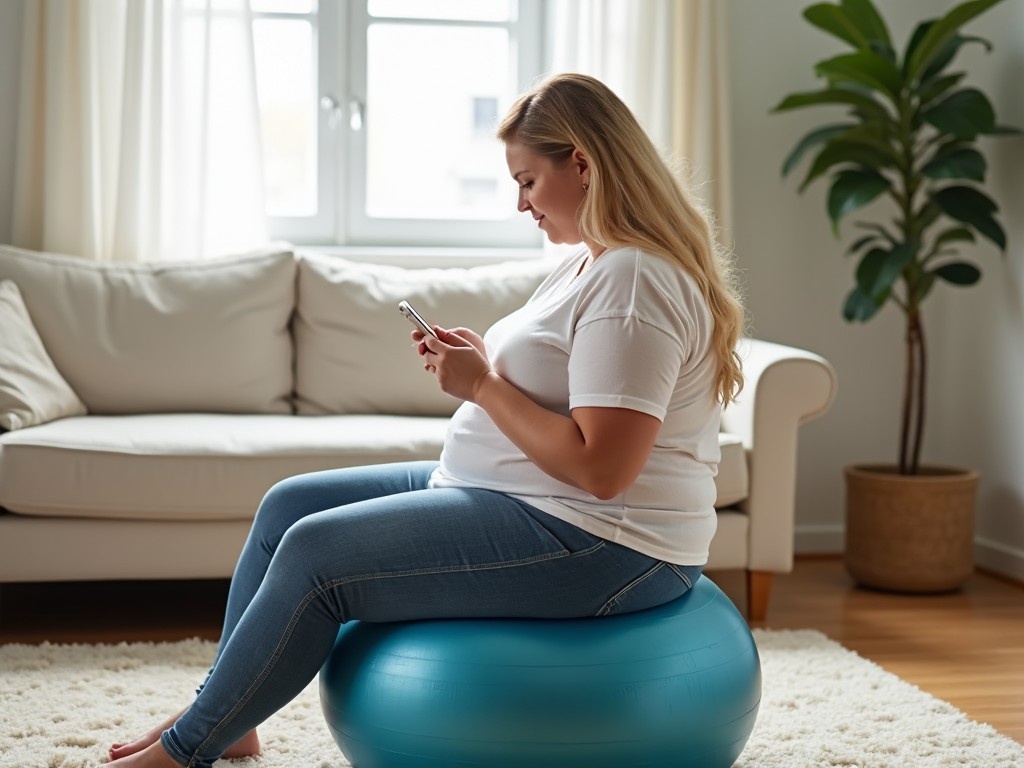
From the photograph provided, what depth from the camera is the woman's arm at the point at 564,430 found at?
163cm

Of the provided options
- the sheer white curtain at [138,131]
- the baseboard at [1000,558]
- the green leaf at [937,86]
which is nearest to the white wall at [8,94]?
the sheer white curtain at [138,131]

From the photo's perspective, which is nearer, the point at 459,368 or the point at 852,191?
the point at 459,368

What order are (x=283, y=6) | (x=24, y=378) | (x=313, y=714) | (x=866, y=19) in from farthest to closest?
(x=283, y=6)
(x=866, y=19)
(x=24, y=378)
(x=313, y=714)

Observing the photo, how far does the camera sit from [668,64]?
378cm

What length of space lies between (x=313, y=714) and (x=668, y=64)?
2.28 m

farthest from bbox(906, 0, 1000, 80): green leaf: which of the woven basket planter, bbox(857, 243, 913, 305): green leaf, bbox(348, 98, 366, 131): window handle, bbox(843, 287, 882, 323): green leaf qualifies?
bbox(348, 98, 366, 131): window handle

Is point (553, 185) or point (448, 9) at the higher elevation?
point (448, 9)

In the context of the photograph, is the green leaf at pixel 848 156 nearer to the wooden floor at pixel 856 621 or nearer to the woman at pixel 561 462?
the wooden floor at pixel 856 621

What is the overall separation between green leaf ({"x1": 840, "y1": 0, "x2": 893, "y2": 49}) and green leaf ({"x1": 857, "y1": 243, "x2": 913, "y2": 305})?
601mm

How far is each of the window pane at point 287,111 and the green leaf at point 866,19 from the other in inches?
64.2

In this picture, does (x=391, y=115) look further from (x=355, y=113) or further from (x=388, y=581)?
(x=388, y=581)

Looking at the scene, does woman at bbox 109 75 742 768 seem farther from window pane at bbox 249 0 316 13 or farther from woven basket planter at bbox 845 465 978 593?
window pane at bbox 249 0 316 13

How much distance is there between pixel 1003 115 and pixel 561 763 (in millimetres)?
2878

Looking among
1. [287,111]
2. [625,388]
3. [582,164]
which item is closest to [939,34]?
[287,111]
